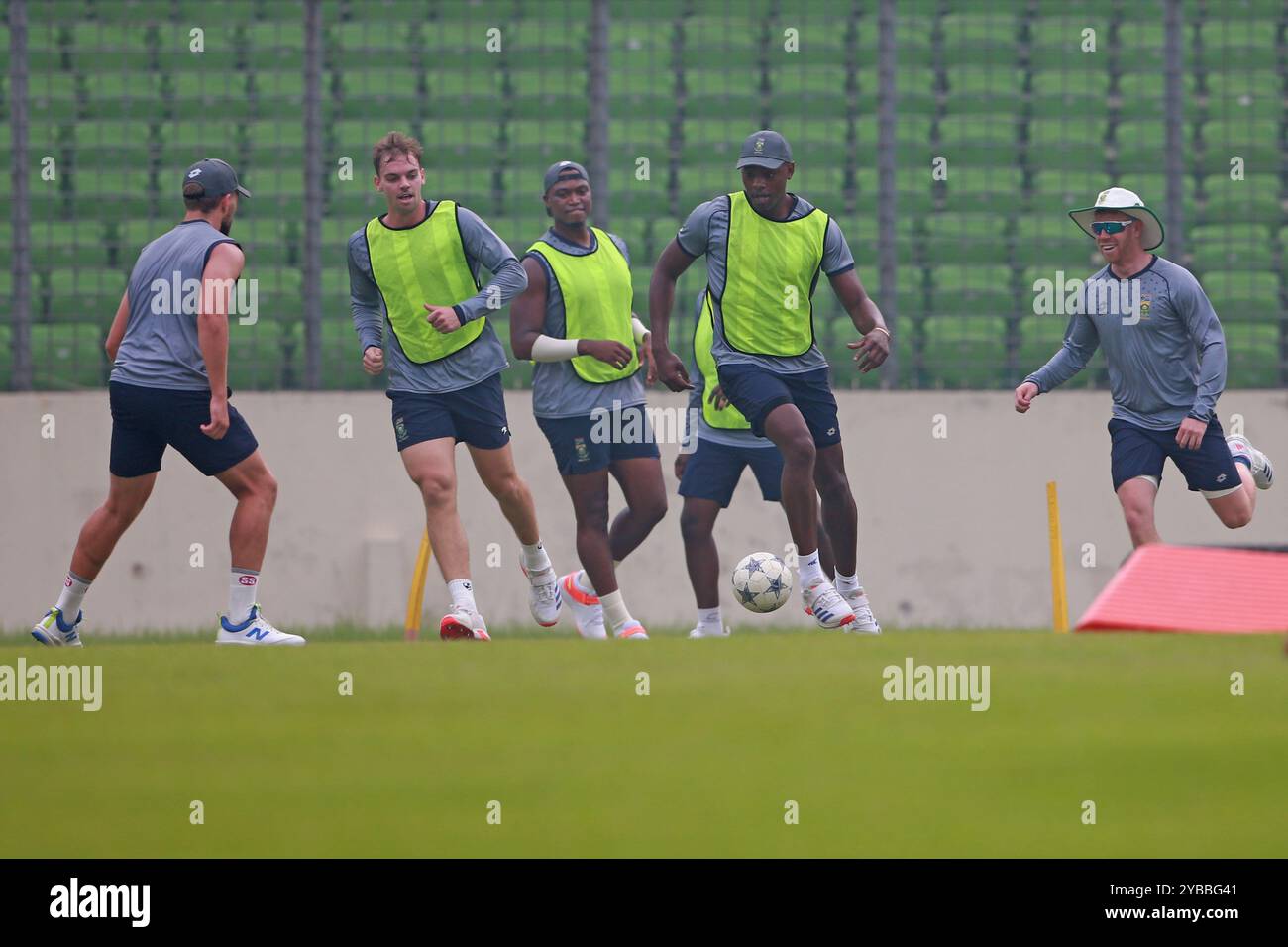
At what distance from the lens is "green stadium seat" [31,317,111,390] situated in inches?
524

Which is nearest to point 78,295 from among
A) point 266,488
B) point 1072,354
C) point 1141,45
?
point 266,488

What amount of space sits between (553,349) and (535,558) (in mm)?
946

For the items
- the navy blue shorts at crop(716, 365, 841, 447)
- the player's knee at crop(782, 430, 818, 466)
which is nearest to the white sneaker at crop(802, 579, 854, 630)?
the player's knee at crop(782, 430, 818, 466)

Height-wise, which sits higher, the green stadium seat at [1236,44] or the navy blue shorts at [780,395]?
the green stadium seat at [1236,44]

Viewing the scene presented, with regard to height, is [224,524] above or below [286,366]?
below

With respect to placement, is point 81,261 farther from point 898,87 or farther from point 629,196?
point 898,87

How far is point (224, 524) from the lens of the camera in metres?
13.1

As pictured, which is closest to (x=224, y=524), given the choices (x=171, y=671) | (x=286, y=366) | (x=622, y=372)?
(x=286, y=366)

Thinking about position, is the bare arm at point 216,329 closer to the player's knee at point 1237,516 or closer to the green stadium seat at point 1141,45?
the player's knee at point 1237,516

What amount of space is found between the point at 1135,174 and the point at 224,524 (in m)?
6.67

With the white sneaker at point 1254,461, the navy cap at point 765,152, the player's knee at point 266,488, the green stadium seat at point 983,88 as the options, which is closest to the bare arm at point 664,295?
the navy cap at point 765,152

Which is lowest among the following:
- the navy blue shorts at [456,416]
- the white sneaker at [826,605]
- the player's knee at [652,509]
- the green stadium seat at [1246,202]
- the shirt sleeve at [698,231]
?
the white sneaker at [826,605]

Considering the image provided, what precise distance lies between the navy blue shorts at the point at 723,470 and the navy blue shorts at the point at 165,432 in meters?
2.25

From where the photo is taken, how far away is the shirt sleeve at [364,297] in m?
8.89
